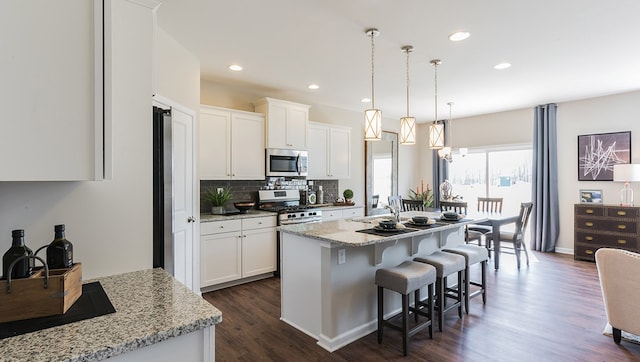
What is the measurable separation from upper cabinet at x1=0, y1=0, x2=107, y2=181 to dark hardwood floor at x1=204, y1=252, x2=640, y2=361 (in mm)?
2052

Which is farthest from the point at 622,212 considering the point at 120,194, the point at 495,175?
the point at 120,194

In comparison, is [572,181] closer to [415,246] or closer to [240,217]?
[415,246]

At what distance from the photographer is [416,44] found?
3.22m

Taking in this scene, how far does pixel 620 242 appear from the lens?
16.1 ft

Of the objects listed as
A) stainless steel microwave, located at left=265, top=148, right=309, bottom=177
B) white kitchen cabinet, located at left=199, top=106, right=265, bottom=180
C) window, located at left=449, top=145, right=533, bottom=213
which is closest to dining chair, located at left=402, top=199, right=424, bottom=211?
window, located at left=449, top=145, right=533, bottom=213

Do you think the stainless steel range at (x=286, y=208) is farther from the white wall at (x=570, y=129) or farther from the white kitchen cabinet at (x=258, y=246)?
the white wall at (x=570, y=129)

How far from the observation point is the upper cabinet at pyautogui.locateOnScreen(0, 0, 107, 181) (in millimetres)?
929

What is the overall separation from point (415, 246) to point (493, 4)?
222 centimetres

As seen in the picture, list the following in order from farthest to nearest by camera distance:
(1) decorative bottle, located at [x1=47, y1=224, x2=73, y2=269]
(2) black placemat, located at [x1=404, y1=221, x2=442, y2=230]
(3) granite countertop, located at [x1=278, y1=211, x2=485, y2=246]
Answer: (2) black placemat, located at [x1=404, y1=221, x2=442, y2=230]
(3) granite countertop, located at [x1=278, y1=211, x2=485, y2=246]
(1) decorative bottle, located at [x1=47, y1=224, x2=73, y2=269]

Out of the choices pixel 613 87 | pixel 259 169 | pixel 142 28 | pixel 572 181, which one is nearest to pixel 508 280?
pixel 572 181

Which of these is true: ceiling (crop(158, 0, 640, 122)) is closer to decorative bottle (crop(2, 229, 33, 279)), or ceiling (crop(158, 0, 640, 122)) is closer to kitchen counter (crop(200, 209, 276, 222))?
kitchen counter (crop(200, 209, 276, 222))

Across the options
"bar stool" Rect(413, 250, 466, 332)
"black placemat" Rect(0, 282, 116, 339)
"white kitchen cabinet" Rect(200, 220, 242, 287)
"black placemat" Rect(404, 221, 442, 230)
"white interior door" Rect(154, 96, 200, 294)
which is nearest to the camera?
"black placemat" Rect(0, 282, 116, 339)

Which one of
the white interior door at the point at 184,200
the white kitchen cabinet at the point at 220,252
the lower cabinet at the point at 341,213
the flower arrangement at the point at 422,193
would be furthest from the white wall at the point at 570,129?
the white interior door at the point at 184,200

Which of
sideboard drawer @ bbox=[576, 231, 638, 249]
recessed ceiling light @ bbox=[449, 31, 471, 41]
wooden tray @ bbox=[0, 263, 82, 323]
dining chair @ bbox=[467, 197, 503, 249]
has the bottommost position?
sideboard drawer @ bbox=[576, 231, 638, 249]
